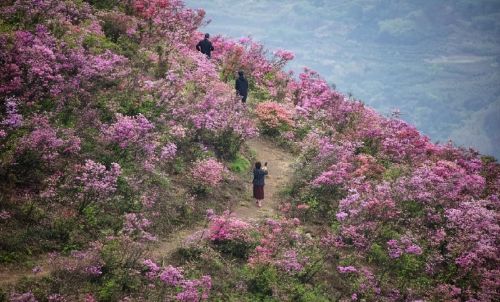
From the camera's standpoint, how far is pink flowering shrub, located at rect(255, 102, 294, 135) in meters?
24.2

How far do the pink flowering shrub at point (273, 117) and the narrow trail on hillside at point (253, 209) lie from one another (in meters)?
0.86

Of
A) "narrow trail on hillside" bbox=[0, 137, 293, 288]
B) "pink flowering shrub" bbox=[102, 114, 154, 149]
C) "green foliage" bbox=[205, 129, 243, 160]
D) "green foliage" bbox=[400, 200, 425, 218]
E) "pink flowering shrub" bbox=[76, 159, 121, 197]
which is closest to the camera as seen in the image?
"narrow trail on hillside" bbox=[0, 137, 293, 288]

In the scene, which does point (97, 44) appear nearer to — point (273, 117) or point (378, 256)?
point (273, 117)

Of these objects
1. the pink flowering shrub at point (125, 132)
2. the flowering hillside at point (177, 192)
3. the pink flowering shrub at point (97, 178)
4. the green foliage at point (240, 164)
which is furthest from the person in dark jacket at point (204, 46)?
the pink flowering shrub at point (97, 178)

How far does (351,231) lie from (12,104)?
11438 millimetres

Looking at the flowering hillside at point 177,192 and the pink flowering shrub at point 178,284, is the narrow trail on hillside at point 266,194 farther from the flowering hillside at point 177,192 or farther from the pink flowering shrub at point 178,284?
the pink flowering shrub at point 178,284

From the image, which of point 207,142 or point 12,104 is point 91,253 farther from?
point 207,142

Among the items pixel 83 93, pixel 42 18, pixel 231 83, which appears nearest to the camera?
pixel 83 93

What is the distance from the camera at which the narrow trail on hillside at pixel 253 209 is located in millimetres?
10445

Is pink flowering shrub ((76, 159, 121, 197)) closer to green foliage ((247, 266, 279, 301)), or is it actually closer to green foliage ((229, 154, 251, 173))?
green foliage ((247, 266, 279, 301))

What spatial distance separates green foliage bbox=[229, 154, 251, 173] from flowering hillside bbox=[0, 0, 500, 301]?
0.17m

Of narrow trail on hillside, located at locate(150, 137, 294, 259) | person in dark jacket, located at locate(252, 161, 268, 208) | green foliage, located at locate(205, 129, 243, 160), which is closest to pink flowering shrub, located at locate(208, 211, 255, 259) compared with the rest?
narrow trail on hillside, located at locate(150, 137, 294, 259)

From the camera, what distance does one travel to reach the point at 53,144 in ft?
40.6

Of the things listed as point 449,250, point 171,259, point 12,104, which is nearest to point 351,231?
point 449,250
